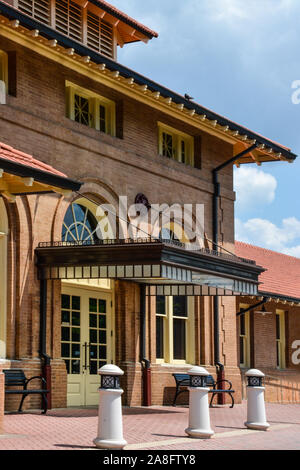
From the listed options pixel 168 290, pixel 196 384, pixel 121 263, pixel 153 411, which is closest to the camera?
pixel 196 384

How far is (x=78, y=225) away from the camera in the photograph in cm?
1906

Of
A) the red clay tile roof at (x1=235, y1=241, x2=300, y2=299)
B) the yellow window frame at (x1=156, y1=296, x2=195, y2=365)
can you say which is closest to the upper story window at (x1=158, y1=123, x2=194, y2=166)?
the yellow window frame at (x1=156, y1=296, x2=195, y2=365)

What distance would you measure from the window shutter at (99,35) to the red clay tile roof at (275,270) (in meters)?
9.66

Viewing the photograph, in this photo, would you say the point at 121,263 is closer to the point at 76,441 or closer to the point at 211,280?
the point at 211,280

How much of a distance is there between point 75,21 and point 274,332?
13131 millimetres

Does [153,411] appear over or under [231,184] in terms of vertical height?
under

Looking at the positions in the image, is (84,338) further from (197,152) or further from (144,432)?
(197,152)

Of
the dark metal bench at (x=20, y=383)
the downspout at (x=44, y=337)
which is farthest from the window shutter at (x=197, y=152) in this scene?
the dark metal bench at (x=20, y=383)

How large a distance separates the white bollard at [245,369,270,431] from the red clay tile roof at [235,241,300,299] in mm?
12112

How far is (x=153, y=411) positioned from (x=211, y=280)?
9.82ft

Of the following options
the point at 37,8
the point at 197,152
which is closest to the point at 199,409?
the point at 37,8

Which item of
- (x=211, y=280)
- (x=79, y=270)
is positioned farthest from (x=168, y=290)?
(x=79, y=270)

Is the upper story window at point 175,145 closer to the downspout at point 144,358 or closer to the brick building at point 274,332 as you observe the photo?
the downspout at point 144,358
